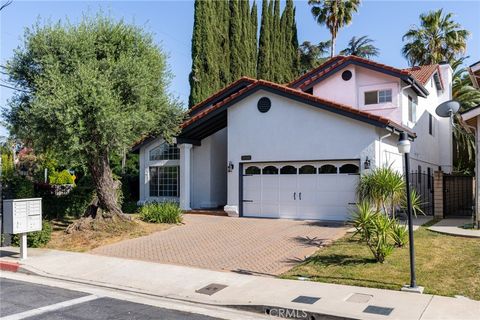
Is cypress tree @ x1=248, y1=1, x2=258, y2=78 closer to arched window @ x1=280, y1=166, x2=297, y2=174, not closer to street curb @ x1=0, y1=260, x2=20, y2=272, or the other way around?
arched window @ x1=280, y1=166, x2=297, y2=174

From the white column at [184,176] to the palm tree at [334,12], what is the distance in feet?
76.0

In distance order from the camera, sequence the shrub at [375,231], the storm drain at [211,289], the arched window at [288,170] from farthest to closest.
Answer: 1. the arched window at [288,170]
2. the shrub at [375,231]
3. the storm drain at [211,289]

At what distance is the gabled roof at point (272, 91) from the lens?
50.3 ft

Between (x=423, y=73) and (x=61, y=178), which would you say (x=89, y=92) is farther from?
(x=61, y=178)

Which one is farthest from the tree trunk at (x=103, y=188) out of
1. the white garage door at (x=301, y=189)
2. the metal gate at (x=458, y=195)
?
the metal gate at (x=458, y=195)

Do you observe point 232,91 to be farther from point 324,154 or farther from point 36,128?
point 36,128

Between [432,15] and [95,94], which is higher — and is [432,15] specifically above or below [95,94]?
above

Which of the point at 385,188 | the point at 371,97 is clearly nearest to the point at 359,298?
the point at 385,188

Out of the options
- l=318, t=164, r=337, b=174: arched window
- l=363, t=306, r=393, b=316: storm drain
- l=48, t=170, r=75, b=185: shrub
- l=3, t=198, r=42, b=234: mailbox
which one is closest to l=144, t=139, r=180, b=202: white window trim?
l=318, t=164, r=337, b=174: arched window

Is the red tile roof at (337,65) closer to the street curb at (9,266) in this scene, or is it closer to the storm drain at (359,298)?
the storm drain at (359,298)

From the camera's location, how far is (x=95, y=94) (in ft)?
42.4

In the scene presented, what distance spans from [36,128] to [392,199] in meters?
10.9

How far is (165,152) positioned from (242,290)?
14.4 metres

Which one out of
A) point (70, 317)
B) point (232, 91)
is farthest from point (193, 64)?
point (70, 317)
